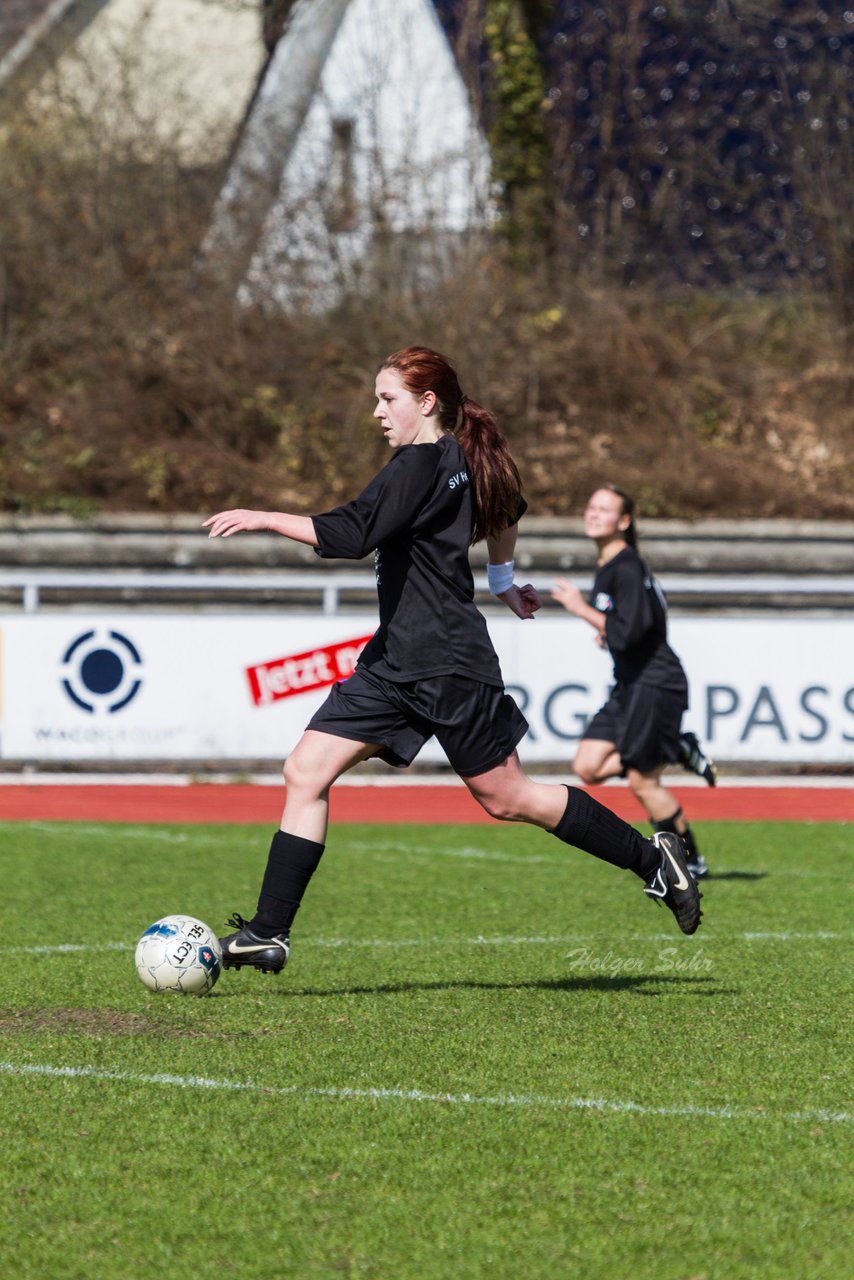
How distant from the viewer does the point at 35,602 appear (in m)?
15.4

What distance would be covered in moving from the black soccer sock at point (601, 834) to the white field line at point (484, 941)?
53.1 inches

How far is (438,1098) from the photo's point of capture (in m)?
4.70

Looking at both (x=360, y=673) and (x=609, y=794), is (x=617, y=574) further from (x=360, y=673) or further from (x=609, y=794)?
(x=609, y=794)

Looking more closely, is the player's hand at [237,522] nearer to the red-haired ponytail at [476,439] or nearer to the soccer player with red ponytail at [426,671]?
the soccer player with red ponytail at [426,671]

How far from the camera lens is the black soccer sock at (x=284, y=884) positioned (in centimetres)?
597

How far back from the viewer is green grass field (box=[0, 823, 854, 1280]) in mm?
3568

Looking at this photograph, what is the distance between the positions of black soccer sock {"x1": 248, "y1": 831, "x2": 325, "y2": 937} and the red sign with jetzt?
9270 mm

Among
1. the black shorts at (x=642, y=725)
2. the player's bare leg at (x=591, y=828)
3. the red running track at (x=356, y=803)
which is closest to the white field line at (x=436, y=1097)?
the player's bare leg at (x=591, y=828)

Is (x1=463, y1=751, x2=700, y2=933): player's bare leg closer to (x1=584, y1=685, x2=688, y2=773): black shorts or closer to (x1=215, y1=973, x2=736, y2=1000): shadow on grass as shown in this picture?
(x1=215, y1=973, x2=736, y2=1000): shadow on grass

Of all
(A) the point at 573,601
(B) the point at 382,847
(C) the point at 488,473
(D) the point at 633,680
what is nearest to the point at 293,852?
(C) the point at 488,473

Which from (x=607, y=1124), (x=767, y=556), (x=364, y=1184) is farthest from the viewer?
(x=767, y=556)

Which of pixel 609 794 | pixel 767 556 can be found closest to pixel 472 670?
pixel 609 794

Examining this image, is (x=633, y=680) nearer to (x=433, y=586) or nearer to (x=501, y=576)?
(x=501, y=576)

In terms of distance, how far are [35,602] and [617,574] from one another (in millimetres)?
7626
